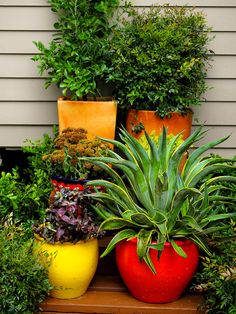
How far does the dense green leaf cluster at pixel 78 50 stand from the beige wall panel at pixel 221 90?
0.81 metres

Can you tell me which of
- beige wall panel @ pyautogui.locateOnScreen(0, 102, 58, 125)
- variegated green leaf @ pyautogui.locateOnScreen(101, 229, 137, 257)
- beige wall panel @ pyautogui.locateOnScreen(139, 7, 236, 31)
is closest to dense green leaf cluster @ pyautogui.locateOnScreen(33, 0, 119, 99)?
beige wall panel @ pyautogui.locateOnScreen(0, 102, 58, 125)

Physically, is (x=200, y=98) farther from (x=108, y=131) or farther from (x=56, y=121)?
(x=56, y=121)

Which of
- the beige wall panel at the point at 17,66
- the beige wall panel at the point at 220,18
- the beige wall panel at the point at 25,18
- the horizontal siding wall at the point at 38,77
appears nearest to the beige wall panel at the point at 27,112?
the horizontal siding wall at the point at 38,77

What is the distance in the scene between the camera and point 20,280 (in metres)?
3.65

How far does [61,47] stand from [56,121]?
61 cm

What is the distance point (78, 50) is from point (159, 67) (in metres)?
0.62

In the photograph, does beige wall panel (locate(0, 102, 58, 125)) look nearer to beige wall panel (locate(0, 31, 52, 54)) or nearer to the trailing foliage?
beige wall panel (locate(0, 31, 52, 54))

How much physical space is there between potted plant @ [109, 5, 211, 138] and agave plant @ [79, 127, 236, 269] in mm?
663

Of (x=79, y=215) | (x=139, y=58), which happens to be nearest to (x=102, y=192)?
(x=79, y=215)

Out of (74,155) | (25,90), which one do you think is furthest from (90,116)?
(25,90)

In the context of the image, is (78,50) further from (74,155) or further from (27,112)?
(74,155)

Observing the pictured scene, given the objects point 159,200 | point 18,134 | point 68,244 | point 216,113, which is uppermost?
point 216,113

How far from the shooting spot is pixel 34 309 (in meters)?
3.70

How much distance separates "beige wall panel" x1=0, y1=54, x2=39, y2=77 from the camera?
489cm
